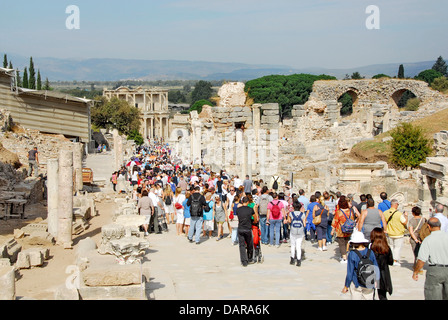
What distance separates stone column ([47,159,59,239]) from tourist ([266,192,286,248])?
5680mm

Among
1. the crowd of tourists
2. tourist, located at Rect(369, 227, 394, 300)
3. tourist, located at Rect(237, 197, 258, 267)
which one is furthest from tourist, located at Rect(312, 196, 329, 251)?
tourist, located at Rect(369, 227, 394, 300)

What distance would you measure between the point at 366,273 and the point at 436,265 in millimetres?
971

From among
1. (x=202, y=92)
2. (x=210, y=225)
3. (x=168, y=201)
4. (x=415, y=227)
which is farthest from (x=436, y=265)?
(x=202, y=92)

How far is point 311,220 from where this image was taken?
12.9 meters

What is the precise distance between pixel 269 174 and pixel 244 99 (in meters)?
3.47

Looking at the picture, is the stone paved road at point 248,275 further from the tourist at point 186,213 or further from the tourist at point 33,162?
the tourist at point 33,162

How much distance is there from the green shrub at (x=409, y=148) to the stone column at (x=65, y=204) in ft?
53.0

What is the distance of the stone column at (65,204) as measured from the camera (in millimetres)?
Answer: 14273

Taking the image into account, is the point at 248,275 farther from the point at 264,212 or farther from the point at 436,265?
the point at 436,265

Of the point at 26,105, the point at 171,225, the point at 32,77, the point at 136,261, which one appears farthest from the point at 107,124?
the point at 136,261

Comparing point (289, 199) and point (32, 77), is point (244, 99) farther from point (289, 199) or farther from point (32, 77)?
point (32, 77)

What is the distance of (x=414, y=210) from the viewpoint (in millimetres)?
10133
